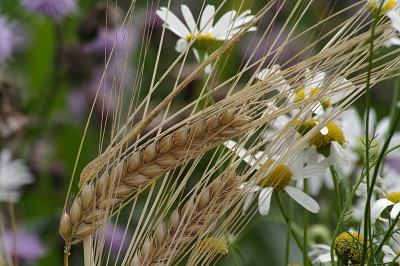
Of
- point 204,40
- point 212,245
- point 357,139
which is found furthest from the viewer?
point 357,139

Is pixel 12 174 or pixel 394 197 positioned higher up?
pixel 12 174

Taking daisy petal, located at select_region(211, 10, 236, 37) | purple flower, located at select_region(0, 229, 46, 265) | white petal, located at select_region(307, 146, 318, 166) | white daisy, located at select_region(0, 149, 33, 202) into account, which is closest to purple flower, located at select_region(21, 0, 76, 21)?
white daisy, located at select_region(0, 149, 33, 202)


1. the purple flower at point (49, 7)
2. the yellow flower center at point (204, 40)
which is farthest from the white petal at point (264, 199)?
the purple flower at point (49, 7)

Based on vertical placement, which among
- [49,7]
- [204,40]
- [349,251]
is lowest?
[349,251]

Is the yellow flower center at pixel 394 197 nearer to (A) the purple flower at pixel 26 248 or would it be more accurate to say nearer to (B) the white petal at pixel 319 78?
(B) the white petal at pixel 319 78

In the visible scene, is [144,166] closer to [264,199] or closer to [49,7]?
[264,199]

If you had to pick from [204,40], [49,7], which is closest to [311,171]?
[204,40]

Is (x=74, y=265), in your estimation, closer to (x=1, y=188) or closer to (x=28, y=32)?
(x=1, y=188)
